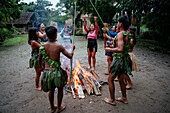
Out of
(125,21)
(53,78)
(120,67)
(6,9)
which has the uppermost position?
(6,9)

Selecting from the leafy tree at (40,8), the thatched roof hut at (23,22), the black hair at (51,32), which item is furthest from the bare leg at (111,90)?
the leafy tree at (40,8)

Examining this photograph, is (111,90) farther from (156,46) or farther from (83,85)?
(156,46)

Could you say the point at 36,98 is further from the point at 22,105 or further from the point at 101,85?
the point at 101,85

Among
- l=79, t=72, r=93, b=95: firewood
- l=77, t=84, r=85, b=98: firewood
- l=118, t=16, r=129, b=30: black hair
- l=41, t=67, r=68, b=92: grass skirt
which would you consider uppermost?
l=118, t=16, r=129, b=30: black hair

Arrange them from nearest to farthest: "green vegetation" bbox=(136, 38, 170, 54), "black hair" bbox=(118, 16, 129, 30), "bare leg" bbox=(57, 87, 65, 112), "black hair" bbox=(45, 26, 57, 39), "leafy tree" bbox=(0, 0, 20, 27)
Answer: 1. "black hair" bbox=(45, 26, 57, 39)
2. "bare leg" bbox=(57, 87, 65, 112)
3. "black hair" bbox=(118, 16, 129, 30)
4. "leafy tree" bbox=(0, 0, 20, 27)
5. "green vegetation" bbox=(136, 38, 170, 54)

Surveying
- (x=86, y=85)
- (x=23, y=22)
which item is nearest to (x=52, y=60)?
(x=86, y=85)

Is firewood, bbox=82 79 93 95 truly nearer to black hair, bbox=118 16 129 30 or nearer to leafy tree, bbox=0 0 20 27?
black hair, bbox=118 16 129 30

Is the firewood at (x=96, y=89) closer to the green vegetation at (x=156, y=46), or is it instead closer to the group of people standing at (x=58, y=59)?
the group of people standing at (x=58, y=59)

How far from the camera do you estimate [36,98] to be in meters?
3.35

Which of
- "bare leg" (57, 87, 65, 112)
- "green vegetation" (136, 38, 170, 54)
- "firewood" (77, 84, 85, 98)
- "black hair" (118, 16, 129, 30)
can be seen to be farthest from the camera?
"green vegetation" (136, 38, 170, 54)

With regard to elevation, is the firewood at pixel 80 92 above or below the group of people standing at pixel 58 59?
below

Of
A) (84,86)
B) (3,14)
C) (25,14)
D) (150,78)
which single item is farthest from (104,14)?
(25,14)

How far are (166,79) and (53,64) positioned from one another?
441cm

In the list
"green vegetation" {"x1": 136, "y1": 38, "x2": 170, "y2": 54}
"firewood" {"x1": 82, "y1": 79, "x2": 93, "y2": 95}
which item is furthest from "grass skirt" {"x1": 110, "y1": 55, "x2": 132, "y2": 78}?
"green vegetation" {"x1": 136, "y1": 38, "x2": 170, "y2": 54}
